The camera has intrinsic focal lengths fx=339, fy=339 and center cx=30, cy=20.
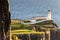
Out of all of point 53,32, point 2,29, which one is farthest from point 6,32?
point 53,32

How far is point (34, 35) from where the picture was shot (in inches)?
727

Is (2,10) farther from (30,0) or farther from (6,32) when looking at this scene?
(30,0)

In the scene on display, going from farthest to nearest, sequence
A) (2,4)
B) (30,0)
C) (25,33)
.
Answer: (30,0), (25,33), (2,4)

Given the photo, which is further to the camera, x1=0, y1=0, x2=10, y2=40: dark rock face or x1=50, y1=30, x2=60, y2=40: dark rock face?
x1=50, y1=30, x2=60, y2=40: dark rock face

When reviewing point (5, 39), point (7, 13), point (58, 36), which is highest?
point (7, 13)

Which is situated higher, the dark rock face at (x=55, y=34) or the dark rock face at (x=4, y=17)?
the dark rock face at (x=4, y=17)

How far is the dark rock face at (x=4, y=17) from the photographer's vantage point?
6172mm

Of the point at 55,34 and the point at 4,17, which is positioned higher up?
the point at 4,17

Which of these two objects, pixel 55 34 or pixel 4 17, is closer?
pixel 4 17

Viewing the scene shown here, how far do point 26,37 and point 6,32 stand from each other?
1155 centimetres

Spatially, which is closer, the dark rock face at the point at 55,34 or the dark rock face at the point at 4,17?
the dark rock face at the point at 4,17

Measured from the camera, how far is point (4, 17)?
20.5ft

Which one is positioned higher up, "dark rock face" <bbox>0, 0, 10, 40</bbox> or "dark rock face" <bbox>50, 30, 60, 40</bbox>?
"dark rock face" <bbox>0, 0, 10, 40</bbox>

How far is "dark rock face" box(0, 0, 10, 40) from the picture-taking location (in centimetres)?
617
